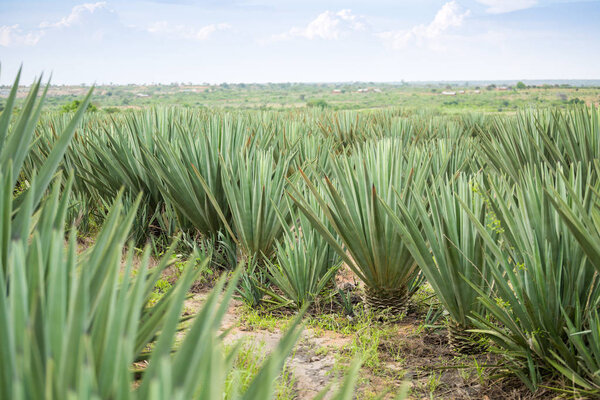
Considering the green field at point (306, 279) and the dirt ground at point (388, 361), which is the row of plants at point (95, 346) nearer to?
the green field at point (306, 279)

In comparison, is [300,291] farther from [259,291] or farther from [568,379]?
[568,379]

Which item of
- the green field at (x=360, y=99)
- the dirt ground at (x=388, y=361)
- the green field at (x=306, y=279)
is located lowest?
the dirt ground at (x=388, y=361)

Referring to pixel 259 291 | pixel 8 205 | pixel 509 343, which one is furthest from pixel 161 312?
pixel 259 291

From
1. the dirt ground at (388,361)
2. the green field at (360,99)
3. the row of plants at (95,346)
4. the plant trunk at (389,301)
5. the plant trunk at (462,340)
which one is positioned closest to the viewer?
the row of plants at (95,346)

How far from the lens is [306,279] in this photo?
8.70ft

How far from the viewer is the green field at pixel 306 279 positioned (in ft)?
2.39

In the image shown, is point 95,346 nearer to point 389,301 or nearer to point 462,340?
point 462,340

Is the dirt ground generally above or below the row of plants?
below

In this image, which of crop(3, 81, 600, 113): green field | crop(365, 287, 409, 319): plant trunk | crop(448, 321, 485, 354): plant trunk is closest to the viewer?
crop(448, 321, 485, 354): plant trunk

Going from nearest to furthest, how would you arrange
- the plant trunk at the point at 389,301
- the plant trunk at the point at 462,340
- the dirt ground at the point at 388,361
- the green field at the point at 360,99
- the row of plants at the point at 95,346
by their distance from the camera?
the row of plants at the point at 95,346, the dirt ground at the point at 388,361, the plant trunk at the point at 462,340, the plant trunk at the point at 389,301, the green field at the point at 360,99

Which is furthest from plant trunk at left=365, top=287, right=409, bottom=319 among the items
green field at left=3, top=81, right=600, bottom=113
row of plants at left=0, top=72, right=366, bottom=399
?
green field at left=3, top=81, right=600, bottom=113

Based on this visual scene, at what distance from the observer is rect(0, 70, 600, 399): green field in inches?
28.6

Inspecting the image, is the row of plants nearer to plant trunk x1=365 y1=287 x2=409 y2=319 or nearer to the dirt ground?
the dirt ground

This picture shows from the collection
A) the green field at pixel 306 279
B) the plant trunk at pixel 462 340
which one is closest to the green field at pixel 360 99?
the green field at pixel 306 279
